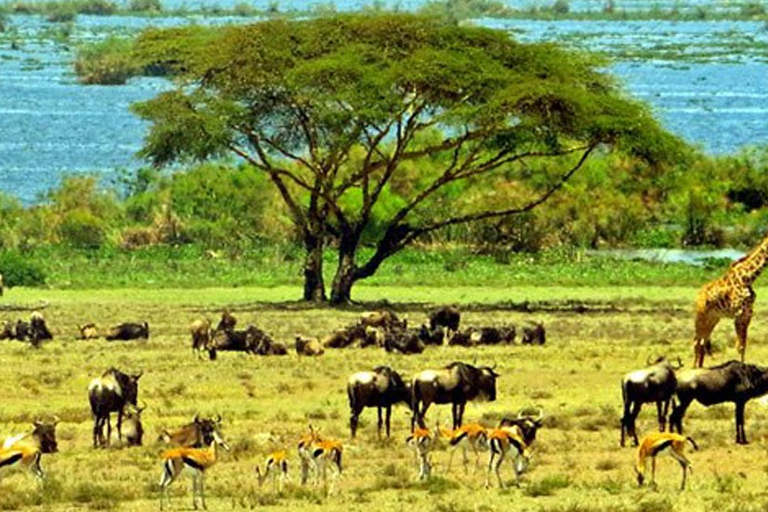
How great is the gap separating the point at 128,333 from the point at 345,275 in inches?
346

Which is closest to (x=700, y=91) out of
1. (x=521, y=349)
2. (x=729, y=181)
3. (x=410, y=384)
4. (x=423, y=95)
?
(x=729, y=181)

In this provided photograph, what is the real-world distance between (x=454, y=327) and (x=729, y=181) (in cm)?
2818

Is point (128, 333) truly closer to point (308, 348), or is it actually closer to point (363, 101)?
point (308, 348)

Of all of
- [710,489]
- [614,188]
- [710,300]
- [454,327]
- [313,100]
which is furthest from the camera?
[614,188]

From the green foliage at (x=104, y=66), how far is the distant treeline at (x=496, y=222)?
A: 85.0 m

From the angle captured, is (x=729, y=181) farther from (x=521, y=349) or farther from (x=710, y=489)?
(x=710, y=489)

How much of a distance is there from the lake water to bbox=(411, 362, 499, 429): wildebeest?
32323 mm

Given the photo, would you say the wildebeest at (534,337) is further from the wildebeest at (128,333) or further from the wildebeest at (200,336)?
the wildebeest at (128,333)

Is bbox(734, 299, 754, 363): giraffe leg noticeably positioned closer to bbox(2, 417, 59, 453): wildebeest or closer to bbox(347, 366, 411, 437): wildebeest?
bbox(347, 366, 411, 437): wildebeest

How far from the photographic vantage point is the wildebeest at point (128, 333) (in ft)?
119

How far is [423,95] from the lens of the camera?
4466 centimetres

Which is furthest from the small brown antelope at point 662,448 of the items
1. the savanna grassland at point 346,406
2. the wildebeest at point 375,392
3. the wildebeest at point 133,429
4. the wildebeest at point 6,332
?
the wildebeest at point 6,332

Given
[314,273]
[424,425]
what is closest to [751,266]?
[424,425]

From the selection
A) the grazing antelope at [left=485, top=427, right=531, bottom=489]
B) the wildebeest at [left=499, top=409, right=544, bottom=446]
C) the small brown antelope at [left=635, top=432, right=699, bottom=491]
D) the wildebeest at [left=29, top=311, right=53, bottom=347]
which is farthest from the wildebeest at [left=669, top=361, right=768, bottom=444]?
the wildebeest at [left=29, top=311, right=53, bottom=347]
